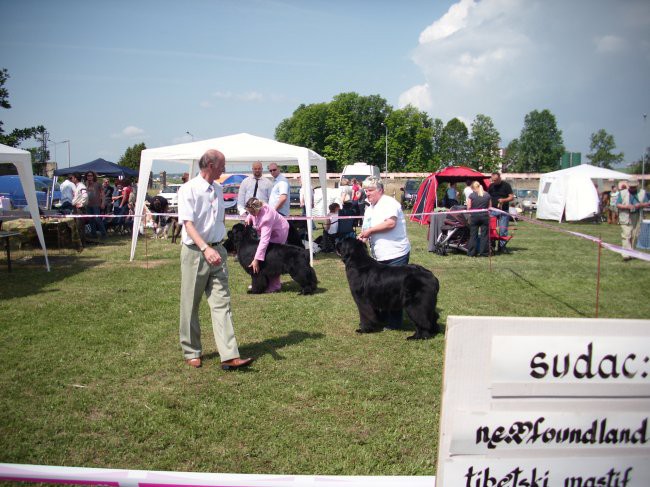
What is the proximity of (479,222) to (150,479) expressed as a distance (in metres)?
10.9

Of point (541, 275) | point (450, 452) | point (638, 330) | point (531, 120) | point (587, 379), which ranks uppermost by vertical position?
point (531, 120)

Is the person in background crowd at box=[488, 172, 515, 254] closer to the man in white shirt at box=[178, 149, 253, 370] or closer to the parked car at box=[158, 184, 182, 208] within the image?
the man in white shirt at box=[178, 149, 253, 370]

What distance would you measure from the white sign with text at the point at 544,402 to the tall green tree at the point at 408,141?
68.5m

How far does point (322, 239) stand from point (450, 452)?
11372 millimetres

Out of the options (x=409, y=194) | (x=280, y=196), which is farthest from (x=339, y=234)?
(x=409, y=194)

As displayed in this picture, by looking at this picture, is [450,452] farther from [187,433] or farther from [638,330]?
[187,433]

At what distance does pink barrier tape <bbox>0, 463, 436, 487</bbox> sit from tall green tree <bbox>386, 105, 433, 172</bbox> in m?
68.8

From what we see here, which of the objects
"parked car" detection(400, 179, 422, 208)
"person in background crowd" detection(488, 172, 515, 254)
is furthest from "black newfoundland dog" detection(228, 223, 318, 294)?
"parked car" detection(400, 179, 422, 208)

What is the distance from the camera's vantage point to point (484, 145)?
77938 mm

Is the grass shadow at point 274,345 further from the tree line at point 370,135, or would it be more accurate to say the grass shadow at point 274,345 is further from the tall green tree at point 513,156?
the tall green tree at point 513,156

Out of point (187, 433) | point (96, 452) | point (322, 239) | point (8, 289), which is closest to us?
point (96, 452)

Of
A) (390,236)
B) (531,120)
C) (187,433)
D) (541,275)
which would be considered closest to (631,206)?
(541,275)

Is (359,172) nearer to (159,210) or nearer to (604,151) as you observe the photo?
(159,210)

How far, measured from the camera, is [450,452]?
162 centimetres
